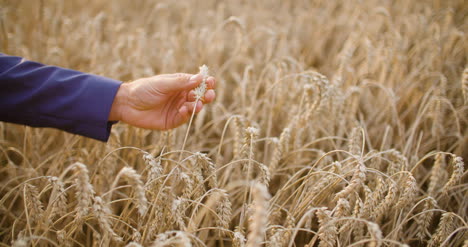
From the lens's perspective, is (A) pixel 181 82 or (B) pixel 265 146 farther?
(B) pixel 265 146

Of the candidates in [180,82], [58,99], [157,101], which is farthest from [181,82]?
[58,99]

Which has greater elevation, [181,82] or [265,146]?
[181,82]

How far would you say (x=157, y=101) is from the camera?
1.03 meters

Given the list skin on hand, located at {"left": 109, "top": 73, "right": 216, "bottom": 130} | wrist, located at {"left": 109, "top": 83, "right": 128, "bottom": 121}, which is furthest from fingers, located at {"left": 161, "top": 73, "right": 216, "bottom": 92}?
wrist, located at {"left": 109, "top": 83, "right": 128, "bottom": 121}

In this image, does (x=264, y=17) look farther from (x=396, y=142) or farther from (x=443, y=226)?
(x=443, y=226)

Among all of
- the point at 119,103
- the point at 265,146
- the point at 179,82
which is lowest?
the point at 265,146

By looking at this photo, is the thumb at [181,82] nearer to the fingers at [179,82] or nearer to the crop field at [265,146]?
the fingers at [179,82]

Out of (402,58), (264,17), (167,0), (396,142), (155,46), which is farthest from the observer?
(167,0)

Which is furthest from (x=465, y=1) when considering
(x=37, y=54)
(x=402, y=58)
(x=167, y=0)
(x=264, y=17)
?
(x=37, y=54)

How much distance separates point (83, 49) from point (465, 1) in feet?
11.2

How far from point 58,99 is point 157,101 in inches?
13.4

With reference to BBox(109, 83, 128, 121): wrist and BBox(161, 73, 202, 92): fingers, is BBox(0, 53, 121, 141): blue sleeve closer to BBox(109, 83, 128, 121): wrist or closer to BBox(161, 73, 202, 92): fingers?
BBox(109, 83, 128, 121): wrist

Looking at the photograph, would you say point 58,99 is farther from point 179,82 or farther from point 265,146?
point 265,146

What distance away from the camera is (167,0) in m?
3.48
